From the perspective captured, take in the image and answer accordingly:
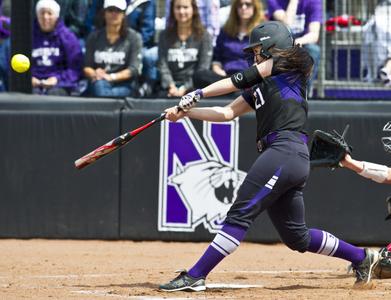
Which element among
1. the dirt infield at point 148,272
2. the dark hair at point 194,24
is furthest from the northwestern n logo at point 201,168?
the dark hair at point 194,24

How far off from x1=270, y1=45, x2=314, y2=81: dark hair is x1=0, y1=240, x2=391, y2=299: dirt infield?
1.45 m

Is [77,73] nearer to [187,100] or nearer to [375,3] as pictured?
[375,3]

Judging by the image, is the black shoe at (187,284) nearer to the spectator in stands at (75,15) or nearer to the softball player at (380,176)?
the softball player at (380,176)

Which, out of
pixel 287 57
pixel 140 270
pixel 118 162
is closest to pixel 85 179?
pixel 118 162

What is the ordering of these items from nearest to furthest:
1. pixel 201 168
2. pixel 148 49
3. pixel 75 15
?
pixel 201 168, pixel 148 49, pixel 75 15

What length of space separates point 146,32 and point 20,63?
180 cm

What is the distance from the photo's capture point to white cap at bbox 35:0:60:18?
993 centimetres

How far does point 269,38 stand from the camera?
6047 millimetres

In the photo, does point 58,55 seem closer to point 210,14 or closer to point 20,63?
point 20,63

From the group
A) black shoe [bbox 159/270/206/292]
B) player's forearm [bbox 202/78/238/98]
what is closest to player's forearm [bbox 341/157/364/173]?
player's forearm [bbox 202/78/238/98]

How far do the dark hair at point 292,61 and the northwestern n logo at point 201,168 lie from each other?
129 inches

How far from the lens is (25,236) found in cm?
943

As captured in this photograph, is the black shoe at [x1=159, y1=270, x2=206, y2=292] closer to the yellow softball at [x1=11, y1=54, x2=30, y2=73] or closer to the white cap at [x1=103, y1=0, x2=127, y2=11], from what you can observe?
the yellow softball at [x1=11, y1=54, x2=30, y2=73]

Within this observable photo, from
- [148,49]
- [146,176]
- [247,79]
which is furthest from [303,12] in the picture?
[247,79]
